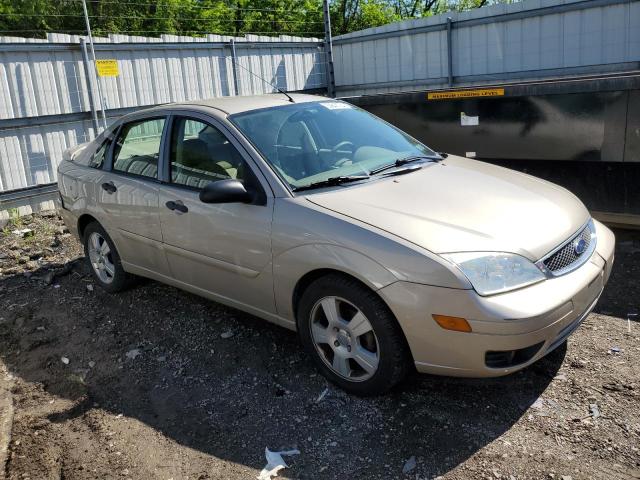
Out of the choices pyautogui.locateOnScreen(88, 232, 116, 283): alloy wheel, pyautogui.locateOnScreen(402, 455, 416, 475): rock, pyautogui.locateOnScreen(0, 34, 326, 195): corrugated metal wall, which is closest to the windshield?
pyautogui.locateOnScreen(402, 455, 416, 475): rock

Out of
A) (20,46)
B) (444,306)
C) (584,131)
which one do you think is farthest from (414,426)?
(20,46)

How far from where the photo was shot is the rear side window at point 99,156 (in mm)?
5266

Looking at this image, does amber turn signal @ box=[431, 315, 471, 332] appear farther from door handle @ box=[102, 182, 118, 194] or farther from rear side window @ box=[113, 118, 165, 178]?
door handle @ box=[102, 182, 118, 194]

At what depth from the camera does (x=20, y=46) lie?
8.75 meters

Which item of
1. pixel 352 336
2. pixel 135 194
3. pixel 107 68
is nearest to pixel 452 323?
pixel 352 336

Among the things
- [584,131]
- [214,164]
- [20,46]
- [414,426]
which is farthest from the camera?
[20,46]

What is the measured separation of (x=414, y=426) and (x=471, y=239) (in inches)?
40.4

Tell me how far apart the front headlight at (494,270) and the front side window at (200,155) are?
159 cm

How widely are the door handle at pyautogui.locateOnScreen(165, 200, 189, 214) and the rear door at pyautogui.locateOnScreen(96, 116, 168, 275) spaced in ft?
0.63

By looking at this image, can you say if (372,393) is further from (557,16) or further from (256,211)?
(557,16)

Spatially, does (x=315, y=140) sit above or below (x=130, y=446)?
above

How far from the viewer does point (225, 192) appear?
363 centimetres

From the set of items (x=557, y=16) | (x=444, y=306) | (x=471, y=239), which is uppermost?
(x=557, y=16)

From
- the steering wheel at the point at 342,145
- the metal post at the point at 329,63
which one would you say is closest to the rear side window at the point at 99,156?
the steering wheel at the point at 342,145
